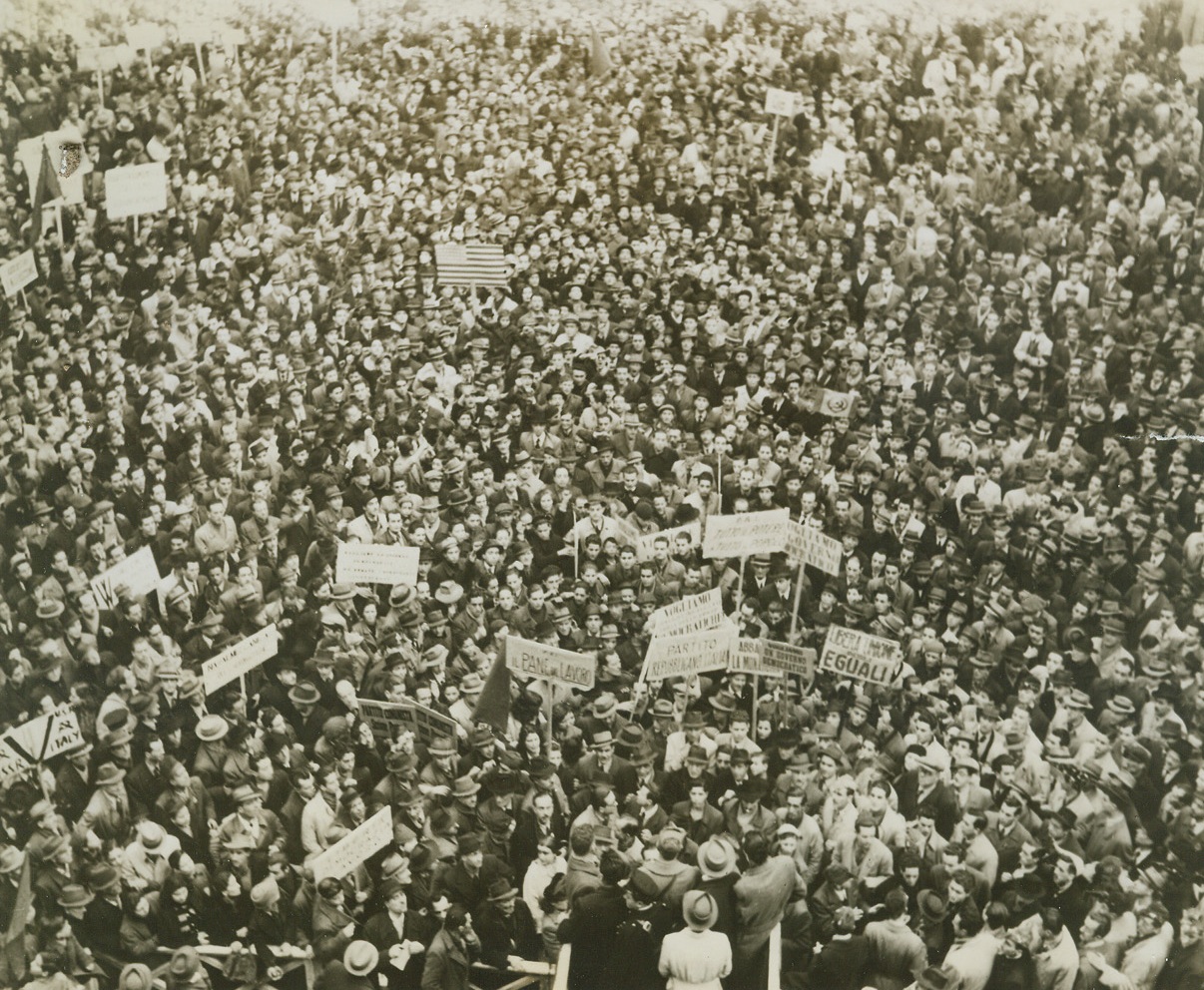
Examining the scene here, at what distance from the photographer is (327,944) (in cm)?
353

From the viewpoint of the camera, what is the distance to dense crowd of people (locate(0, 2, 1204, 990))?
3492 mm

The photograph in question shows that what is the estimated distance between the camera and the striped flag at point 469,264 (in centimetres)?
361

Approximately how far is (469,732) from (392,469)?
933 millimetres

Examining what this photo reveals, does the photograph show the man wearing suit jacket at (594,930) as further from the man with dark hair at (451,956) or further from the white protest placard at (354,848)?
the white protest placard at (354,848)

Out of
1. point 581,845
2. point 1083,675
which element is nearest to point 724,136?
point 1083,675

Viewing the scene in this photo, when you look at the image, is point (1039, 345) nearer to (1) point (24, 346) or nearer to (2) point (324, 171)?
(2) point (324, 171)

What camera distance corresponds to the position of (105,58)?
3.65m

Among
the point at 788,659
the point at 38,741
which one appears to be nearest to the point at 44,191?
the point at 38,741

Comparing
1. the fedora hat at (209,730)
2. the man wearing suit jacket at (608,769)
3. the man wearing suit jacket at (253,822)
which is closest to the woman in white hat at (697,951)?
the man wearing suit jacket at (608,769)

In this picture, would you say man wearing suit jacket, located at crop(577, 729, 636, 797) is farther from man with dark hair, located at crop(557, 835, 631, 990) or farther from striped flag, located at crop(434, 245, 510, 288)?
striped flag, located at crop(434, 245, 510, 288)

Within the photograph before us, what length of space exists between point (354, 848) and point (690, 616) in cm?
137

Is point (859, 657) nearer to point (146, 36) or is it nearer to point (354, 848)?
point (354, 848)

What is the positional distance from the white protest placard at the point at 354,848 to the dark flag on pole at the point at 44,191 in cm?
233

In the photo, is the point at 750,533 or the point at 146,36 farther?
the point at 146,36
